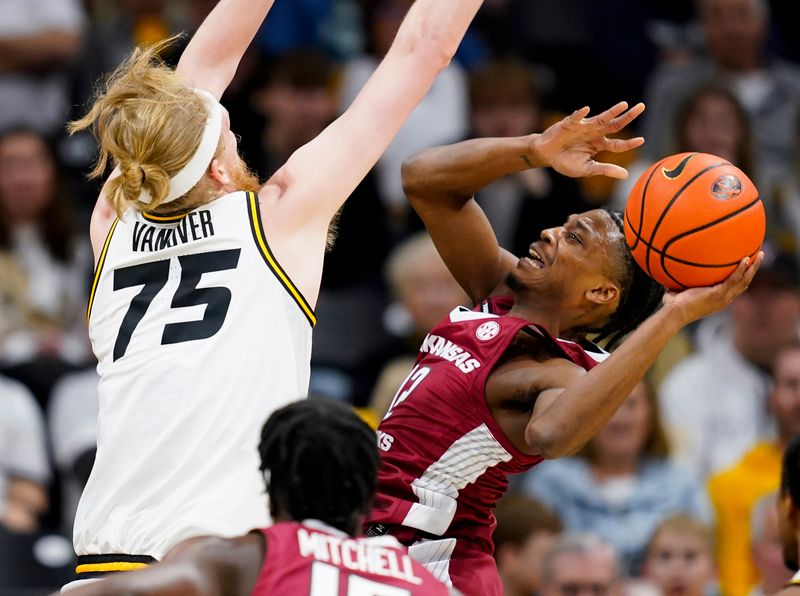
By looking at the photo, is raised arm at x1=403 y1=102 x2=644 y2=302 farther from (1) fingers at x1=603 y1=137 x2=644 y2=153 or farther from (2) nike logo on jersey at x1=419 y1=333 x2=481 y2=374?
(2) nike logo on jersey at x1=419 y1=333 x2=481 y2=374

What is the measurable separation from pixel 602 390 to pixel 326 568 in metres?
1.11

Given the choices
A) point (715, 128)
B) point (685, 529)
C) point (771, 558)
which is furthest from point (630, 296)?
point (715, 128)

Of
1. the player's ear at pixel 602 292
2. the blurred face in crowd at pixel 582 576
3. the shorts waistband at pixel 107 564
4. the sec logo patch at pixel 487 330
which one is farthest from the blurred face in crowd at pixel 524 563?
the shorts waistband at pixel 107 564

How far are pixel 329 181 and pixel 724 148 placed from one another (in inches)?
227

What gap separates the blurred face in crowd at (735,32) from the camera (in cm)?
1066

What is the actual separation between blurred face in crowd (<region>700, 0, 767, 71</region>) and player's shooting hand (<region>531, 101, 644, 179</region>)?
619 cm

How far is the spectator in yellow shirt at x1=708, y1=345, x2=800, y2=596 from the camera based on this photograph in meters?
8.04

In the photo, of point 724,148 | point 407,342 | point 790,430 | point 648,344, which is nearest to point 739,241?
point 648,344

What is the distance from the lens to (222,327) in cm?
430

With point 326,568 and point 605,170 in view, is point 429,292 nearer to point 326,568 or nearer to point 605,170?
point 605,170

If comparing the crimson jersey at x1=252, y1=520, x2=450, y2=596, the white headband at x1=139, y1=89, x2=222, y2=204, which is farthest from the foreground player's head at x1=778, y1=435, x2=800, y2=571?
the white headband at x1=139, y1=89, x2=222, y2=204

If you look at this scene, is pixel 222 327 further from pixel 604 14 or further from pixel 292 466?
pixel 604 14

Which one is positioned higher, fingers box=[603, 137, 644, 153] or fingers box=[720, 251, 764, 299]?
fingers box=[603, 137, 644, 153]

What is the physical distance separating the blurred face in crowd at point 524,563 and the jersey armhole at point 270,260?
351 centimetres
